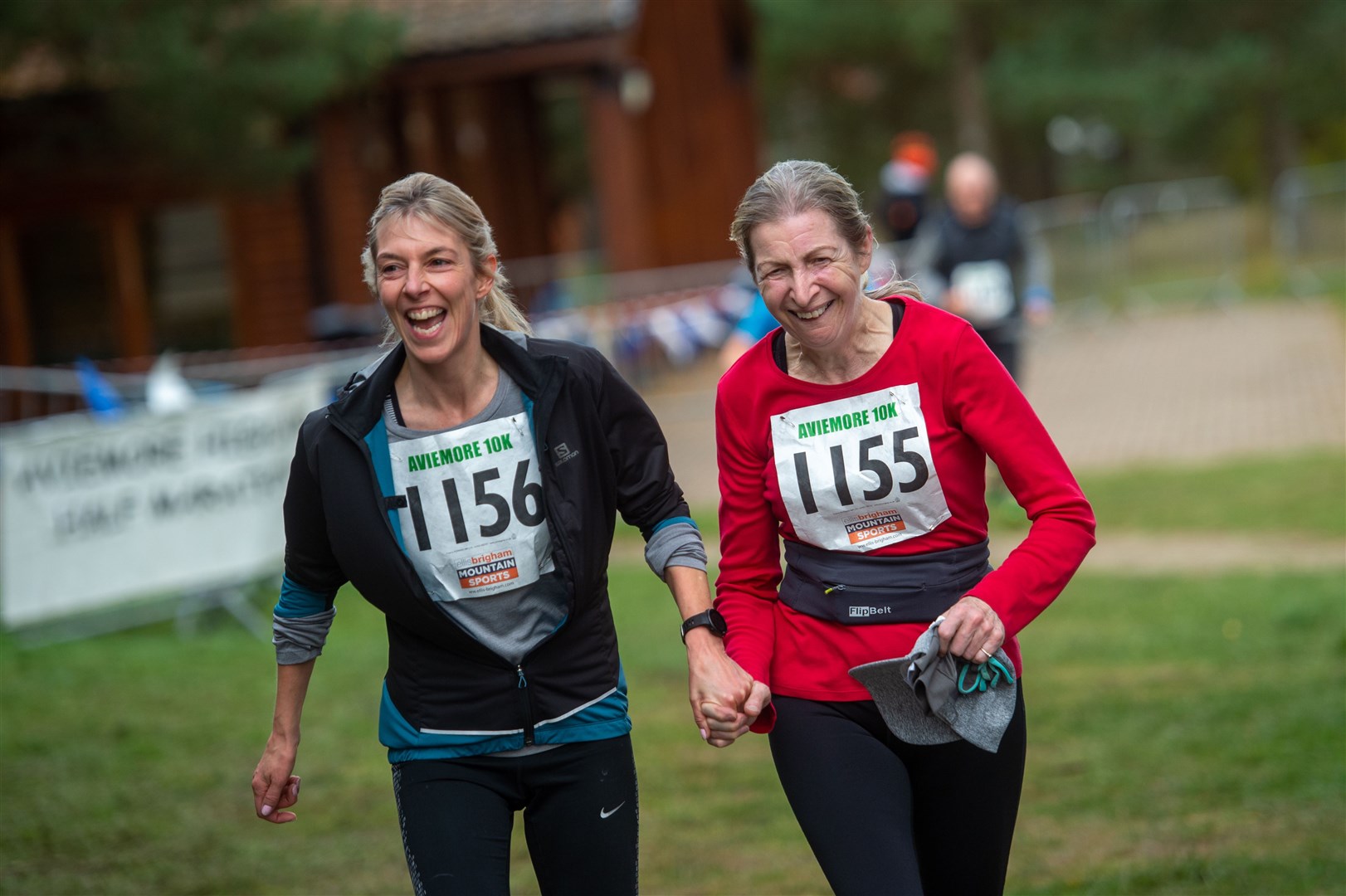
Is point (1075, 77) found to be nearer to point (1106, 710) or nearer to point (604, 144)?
point (604, 144)

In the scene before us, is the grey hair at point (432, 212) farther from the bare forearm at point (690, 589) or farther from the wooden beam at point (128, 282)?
the wooden beam at point (128, 282)

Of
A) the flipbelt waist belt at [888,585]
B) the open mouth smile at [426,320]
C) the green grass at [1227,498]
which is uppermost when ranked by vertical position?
the open mouth smile at [426,320]

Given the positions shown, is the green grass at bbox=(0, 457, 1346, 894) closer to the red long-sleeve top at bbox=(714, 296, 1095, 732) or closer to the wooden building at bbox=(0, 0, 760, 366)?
the red long-sleeve top at bbox=(714, 296, 1095, 732)

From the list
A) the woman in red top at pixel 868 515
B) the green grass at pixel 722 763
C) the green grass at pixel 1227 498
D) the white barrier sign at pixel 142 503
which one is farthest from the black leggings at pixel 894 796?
the green grass at pixel 1227 498

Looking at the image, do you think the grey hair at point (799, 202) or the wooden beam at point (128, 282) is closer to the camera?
the grey hair at point (799, 202)

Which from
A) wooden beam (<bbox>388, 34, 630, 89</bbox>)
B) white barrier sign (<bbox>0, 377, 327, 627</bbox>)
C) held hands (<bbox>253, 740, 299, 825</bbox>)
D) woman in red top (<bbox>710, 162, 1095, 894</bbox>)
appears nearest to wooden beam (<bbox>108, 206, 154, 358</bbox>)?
wooden beam (<bbox>388, 34, 630, 89</bbox>)

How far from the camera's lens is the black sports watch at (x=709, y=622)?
10.7 ft

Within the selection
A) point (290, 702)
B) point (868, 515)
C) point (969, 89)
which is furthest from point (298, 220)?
point (969, 89)

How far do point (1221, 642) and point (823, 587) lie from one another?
5146 mm

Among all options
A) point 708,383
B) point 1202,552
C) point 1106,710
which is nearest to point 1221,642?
point 1106,710

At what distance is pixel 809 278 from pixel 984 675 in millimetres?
848

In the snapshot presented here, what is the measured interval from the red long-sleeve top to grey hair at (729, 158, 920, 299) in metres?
0.20

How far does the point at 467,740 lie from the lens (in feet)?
10.5

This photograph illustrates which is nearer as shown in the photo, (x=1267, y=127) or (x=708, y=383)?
(x=708, y=383)
